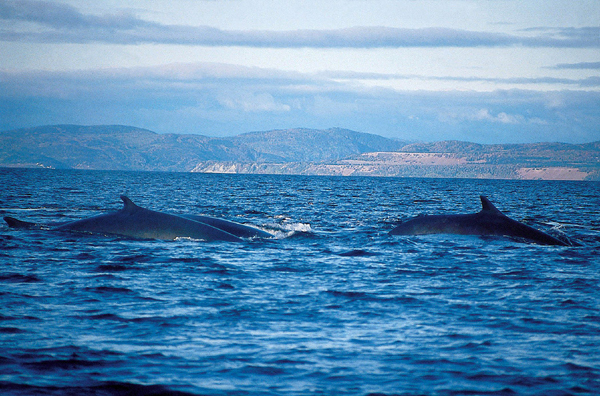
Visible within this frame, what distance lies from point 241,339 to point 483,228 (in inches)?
566

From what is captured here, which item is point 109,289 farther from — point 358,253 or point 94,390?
point 358,253

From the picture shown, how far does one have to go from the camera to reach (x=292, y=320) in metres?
11.0

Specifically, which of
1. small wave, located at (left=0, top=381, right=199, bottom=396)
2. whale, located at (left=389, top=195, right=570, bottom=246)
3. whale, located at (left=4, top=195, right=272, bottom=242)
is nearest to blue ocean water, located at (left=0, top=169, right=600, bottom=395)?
small wave, located at (left=0, top=381, right=199, bottom=396)

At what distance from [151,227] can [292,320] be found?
34.2 ft

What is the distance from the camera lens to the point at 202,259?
17312mm

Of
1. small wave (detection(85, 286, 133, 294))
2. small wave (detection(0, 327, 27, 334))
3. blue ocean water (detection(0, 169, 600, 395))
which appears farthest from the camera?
small wave (detection(85, 286, 133, 294))

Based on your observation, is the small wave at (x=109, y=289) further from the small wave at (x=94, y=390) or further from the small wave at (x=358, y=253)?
the small wave at (x=358, y=253)

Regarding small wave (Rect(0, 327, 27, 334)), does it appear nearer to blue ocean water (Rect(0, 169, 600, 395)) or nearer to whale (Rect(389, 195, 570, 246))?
blue ocean water (Rect(0, 169, 600, 395))

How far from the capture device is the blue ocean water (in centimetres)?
810

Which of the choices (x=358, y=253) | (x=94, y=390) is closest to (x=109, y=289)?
(x=94, y=390)

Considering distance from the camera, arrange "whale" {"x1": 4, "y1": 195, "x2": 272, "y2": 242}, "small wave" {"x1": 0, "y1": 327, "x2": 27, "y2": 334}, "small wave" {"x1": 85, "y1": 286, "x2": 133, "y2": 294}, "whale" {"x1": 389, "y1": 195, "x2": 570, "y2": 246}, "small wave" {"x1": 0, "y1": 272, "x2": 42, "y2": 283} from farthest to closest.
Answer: "whale" {"x1": 389, "y1": 195, "x2": 570, "y2": 246}, "whale" {"x1": 4, "y1": 195, "x2": 272, "y2": 242}, "small wave" {"x1": 0, "y1": 272, "x2": 42, "y2": 283}, "small wave" {"x1": 85, "y1": 286, "x2": 133, "y2": 294}, "small wave" {"x1": 0, "y1": 327, "x2": 27, "y2": 334}

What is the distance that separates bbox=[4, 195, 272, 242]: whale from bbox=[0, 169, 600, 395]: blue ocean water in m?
0.63

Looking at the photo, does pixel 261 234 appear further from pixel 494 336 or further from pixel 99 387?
pixel 99 387

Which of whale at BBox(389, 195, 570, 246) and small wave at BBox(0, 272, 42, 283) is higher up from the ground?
whale at BBox(389, 195, 570, 246)
